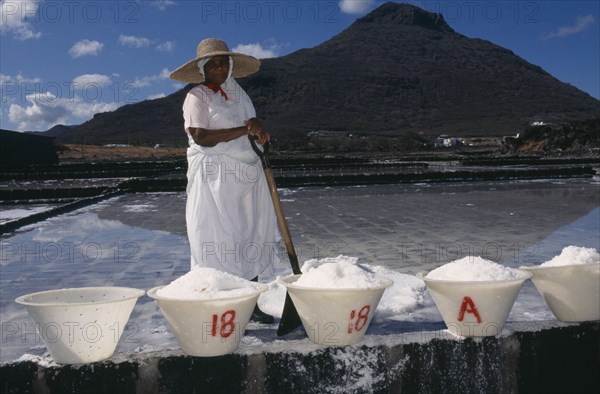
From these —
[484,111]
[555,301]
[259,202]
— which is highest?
[484,111]

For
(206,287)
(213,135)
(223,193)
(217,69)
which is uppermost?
(217,69)

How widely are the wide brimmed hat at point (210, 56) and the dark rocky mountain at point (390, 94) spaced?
107025mm

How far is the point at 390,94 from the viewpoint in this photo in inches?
5930

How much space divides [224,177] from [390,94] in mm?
151418

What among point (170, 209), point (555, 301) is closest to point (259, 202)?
point (555, 301)

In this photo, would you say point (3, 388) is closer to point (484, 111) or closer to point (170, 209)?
point (170, 209)

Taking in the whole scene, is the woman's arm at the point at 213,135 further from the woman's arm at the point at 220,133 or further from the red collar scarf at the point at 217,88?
the red collar scarf at the point at 217,88

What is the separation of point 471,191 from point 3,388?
11.8m

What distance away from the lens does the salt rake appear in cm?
299

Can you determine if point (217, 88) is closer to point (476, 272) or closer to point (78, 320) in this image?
point (78, 320)

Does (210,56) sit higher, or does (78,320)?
(210,56)

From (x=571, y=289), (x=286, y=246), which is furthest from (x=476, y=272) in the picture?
(x=286, y=246)

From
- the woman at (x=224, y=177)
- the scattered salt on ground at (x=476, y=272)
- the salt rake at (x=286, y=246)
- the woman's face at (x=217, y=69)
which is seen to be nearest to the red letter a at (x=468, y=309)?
the scattered salt on ground at (x=476, y=272)

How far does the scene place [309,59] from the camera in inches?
6403
